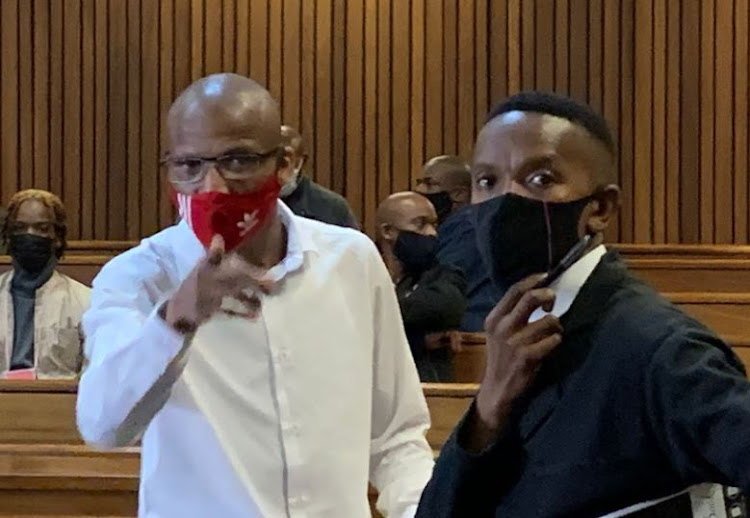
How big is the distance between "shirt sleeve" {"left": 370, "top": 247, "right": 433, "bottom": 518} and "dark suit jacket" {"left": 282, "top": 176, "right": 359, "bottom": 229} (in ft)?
7.98

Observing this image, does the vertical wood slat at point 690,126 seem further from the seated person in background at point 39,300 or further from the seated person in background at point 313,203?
the seated person in background at point 39,300

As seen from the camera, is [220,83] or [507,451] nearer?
[507,451]

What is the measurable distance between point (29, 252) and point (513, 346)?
3.83m

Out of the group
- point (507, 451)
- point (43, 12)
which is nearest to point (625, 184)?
point (43, 12)

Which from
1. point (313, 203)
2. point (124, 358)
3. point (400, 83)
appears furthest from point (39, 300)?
point (400, 83)

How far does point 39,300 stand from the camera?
4645mm

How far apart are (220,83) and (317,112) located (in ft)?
18.2

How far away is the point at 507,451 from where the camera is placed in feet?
4.15

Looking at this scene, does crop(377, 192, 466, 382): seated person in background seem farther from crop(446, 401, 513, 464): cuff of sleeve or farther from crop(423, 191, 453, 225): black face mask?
crop(446, 401, 513, 464): cuff of sleeve

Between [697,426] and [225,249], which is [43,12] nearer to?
[225,249]

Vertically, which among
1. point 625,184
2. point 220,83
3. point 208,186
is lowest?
point 625,184

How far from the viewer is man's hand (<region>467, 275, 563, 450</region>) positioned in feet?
4.02

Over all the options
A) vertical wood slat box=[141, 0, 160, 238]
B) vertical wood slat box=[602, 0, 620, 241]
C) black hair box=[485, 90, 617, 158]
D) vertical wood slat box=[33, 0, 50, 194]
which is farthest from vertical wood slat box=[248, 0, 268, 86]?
black hair box=[485, 90, 617, 158]

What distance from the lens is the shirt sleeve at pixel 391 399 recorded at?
1930mm
